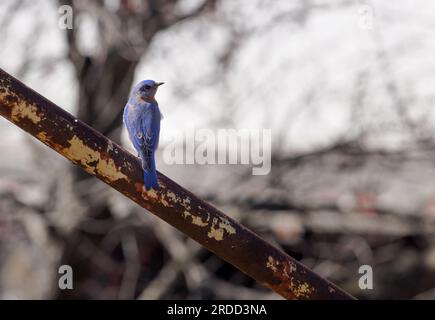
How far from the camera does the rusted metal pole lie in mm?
909

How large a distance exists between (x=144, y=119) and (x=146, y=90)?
0.12 meters

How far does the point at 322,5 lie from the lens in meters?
4.75

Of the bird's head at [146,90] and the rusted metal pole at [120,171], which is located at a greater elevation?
the bird's head at [146,90]

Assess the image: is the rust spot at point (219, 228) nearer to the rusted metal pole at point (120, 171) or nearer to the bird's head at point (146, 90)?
the rusted metal pole at point (120, 171)

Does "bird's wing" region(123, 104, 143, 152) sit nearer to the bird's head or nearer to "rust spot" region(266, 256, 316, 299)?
the bird's head

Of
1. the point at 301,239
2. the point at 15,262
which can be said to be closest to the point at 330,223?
the point at 301,239

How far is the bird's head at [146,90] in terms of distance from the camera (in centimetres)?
153

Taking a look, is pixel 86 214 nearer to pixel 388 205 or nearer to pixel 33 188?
pixel 33 188

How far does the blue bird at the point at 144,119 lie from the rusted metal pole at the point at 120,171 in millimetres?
229

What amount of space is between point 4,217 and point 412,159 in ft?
8.95

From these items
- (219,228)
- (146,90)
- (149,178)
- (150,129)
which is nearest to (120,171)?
(149,178)

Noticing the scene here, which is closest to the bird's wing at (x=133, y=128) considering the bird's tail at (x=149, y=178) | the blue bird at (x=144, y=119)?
the blue bird at (x=144, y=119)

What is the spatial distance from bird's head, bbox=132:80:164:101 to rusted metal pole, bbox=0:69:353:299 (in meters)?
0.59

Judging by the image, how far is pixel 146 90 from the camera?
1557 mm
